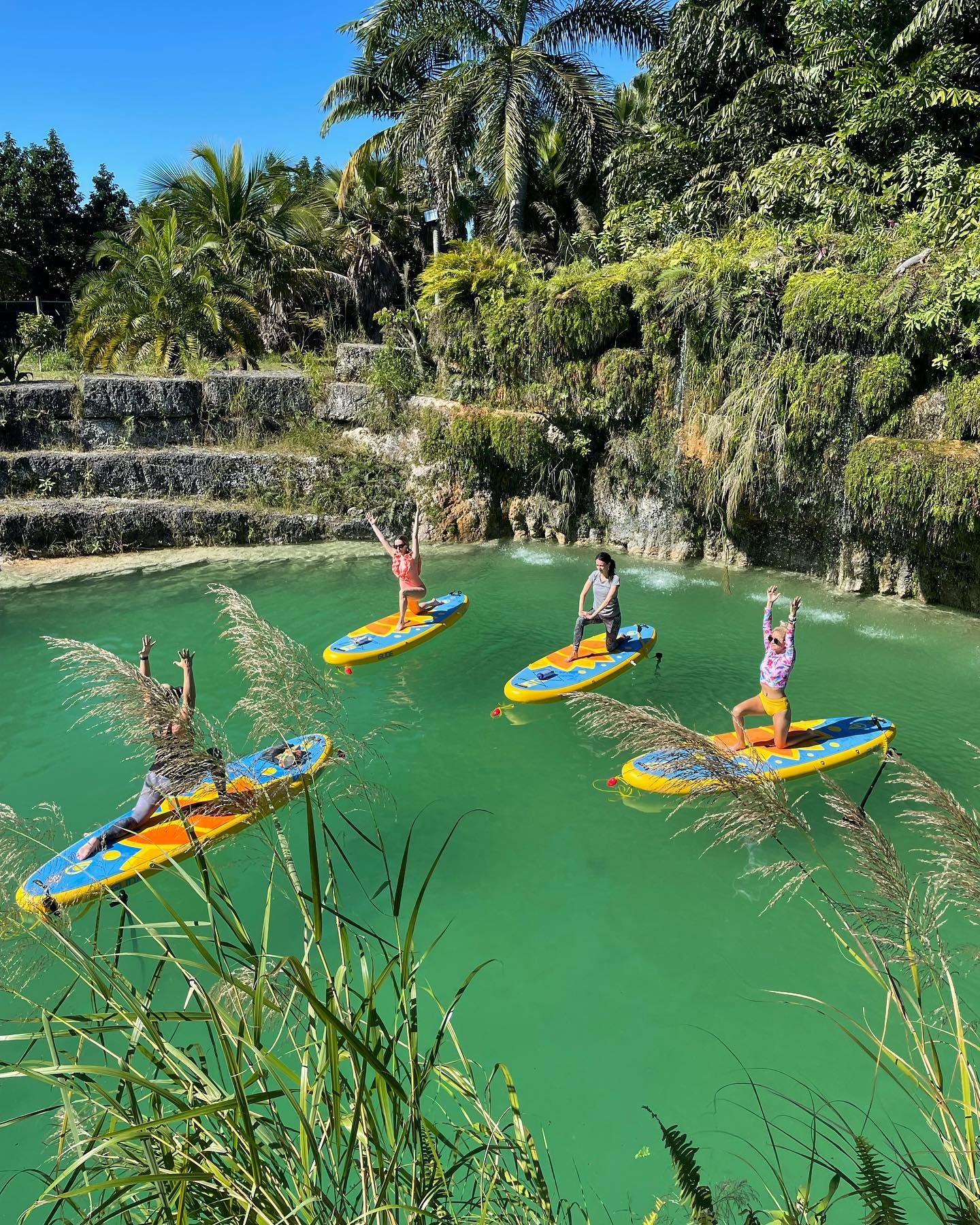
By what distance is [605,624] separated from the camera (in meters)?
10.1

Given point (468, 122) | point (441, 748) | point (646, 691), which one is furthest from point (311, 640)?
point (468, 122)

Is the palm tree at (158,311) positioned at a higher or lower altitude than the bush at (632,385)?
higher

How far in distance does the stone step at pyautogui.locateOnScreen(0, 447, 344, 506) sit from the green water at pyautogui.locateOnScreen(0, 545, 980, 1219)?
9.65 feet

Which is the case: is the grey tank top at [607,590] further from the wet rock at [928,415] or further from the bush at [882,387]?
the wet rock at [928,415]

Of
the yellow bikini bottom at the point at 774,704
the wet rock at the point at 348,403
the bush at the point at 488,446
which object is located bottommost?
the yellow bikini bottom at the point at 774,704

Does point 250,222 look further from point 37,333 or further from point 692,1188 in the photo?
point 692,1188

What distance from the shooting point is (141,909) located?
6.29 m

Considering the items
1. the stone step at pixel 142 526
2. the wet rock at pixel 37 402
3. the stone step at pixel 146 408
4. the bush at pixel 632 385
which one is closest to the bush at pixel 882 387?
the bush at pixel 632 385

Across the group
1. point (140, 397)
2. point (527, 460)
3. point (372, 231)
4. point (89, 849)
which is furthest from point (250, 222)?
point (89, 849)

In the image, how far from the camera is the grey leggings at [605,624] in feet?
32.8

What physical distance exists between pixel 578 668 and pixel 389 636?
8.89ft

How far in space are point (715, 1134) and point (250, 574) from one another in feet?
39.7

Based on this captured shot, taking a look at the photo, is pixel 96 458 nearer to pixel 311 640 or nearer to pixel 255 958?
pixel 311 640

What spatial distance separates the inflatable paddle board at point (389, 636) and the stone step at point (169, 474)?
6306 mm
